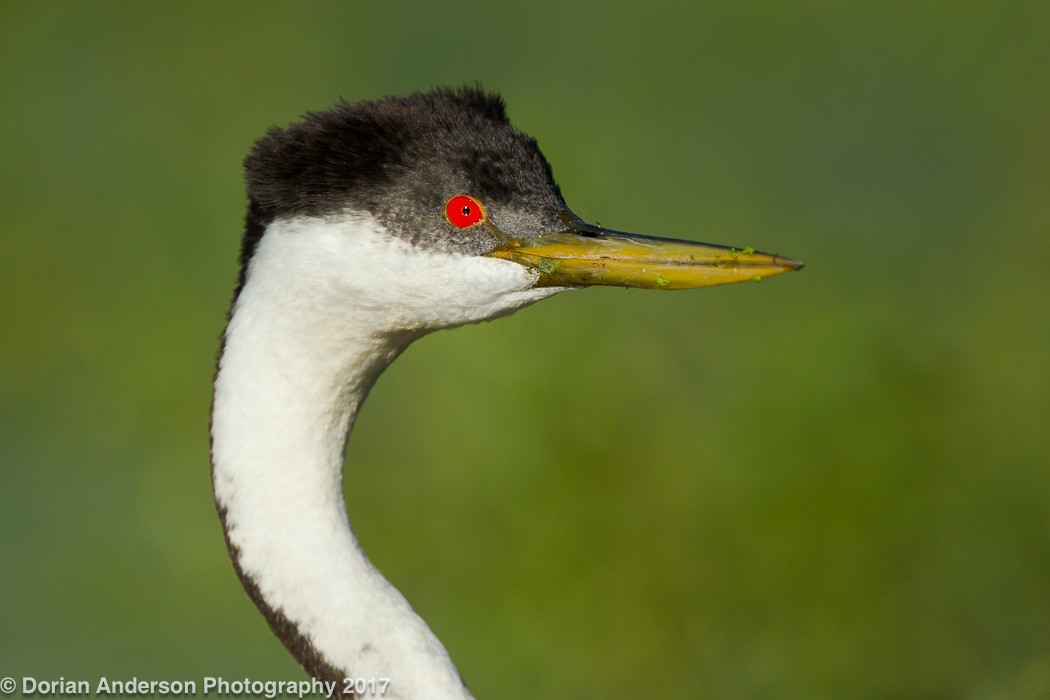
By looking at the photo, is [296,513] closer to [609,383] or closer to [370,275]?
[370,275]

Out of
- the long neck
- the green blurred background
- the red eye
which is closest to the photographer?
the long neck

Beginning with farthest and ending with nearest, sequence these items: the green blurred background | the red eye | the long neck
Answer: the green blurred background → the red eye → the long neck

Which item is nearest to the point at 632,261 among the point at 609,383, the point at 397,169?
the point at 397,169

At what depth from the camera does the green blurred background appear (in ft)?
19.6

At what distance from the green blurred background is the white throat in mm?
3152

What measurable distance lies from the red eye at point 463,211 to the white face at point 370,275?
0.26ft

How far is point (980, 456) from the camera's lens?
6551mm

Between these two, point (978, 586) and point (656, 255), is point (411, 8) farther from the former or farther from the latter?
point (656, 255)

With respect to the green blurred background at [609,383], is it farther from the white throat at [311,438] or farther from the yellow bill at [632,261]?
the white throat at [311,438]

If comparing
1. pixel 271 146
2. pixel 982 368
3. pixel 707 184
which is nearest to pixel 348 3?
pixel 707 184

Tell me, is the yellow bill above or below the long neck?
above

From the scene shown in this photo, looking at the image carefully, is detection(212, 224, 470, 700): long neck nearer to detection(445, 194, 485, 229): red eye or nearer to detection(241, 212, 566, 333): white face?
detection(241, 212, 566, 333): white face

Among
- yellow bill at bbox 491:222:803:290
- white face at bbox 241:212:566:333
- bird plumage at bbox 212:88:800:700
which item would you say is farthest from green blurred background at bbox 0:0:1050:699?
white face at bbox 241:212:566:333

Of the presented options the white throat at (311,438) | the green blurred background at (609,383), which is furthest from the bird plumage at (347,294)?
the green blurred background at (609,383)
